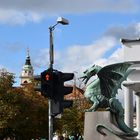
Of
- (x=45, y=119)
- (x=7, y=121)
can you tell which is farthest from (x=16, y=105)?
(x=45, y=119)

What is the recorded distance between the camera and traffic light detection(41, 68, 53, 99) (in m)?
17.5

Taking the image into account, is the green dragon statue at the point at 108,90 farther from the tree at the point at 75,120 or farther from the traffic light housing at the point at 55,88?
the tree at the point at 75,120

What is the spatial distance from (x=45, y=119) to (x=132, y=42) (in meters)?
19.4

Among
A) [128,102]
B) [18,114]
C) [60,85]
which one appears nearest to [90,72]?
[60,85]

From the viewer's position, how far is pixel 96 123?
22016 mm

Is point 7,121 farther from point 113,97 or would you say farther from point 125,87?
point 113,97

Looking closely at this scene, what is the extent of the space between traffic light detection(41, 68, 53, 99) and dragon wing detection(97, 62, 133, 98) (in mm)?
5064

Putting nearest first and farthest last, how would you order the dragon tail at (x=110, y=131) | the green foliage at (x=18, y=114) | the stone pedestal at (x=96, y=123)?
the dragon tail at (x=110, y=131) → the stone pedestal at (x=96, y=123) → the green foliage at (x=18, y=114)

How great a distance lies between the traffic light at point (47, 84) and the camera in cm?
1747

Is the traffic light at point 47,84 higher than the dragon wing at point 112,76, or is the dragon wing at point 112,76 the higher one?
the dragon wing at point 112,76

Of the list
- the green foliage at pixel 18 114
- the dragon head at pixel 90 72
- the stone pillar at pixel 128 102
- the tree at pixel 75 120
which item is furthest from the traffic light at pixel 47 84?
the tree at pixel 75 120

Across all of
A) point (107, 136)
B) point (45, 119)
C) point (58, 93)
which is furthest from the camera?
point (45, 119)

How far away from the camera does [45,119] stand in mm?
66312

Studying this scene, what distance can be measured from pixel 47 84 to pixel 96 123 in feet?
16.4
